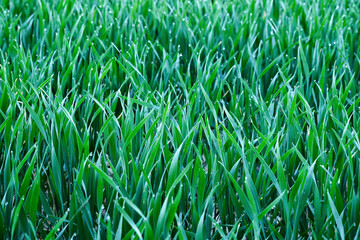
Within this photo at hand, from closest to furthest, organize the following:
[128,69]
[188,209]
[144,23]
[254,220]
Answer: [254,220] → [188,209] → [128,69] → [144,23]

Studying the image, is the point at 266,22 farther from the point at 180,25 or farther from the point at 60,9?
the point at 60,9

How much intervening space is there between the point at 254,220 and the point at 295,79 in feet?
3.42

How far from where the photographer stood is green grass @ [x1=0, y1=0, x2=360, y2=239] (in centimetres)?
113

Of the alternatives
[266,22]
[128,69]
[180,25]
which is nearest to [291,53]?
[266,22]

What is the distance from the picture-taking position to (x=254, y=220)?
1021 millimetres

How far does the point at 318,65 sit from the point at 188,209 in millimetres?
917

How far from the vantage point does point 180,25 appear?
7.29ft

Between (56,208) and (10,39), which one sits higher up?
(10,39)

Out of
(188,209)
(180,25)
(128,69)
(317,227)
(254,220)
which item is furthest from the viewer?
(180,25)

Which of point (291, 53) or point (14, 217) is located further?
point (291, 53)

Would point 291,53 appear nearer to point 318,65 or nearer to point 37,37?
point 318,65

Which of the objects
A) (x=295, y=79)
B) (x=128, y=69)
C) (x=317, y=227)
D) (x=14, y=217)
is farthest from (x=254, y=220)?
(x=295, y=79)

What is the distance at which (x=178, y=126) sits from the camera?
136cm

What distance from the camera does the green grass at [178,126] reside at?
1.13 metres
